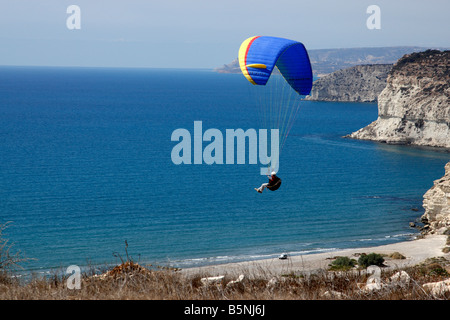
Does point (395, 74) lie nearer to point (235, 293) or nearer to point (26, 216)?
point (26, 216)

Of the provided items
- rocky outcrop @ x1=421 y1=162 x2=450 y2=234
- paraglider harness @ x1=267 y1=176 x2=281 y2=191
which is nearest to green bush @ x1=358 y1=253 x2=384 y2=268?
rocky outcrop @ x1=421 y1=162 x2=450 y2=234

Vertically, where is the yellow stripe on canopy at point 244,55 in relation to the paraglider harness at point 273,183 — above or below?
above

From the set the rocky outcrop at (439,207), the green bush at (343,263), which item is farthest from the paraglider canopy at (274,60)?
the rocky outcrop at (439,207)

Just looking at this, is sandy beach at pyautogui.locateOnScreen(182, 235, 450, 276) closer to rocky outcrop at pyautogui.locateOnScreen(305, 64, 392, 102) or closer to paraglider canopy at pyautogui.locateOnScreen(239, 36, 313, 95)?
paraglider canopy at pyautogui.locateOnScreen(239, 36, 313, 95)

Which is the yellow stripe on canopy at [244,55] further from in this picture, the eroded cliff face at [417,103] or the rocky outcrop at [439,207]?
the eroded cliff face at [417,103]

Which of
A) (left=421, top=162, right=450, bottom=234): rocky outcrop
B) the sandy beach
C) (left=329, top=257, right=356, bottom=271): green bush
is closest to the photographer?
(left=329, top=257, right=356, bottom=271): green bush

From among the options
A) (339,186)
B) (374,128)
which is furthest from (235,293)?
(374,128)
